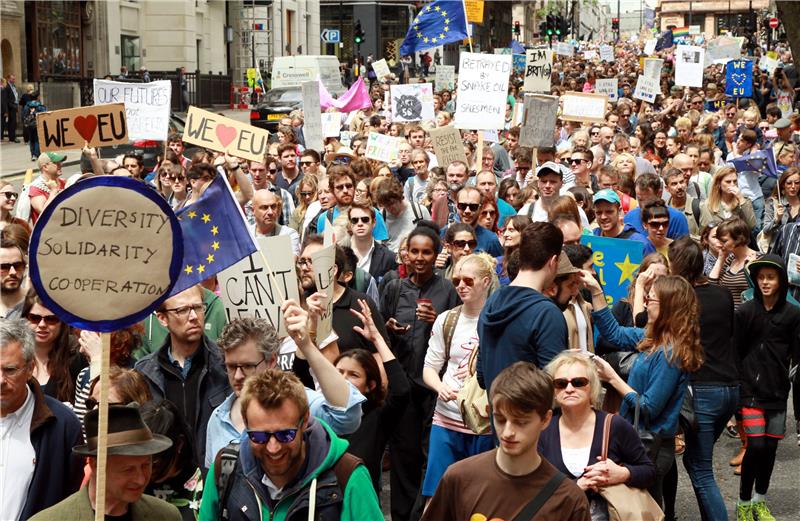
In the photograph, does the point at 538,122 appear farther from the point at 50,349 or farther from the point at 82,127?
the point at 50,349

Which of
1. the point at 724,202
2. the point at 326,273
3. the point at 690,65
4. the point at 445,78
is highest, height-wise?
the point at 690,65

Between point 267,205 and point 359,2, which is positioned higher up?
Answer: point 359,2

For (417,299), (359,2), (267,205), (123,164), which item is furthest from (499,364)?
(359,2)

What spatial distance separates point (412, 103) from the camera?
1938 centimetres

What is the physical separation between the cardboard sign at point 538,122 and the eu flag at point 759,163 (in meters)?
1.94

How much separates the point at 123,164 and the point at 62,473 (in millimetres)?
7688

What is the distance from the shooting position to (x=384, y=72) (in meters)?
26.7

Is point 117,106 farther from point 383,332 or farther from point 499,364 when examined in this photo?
point 499,364

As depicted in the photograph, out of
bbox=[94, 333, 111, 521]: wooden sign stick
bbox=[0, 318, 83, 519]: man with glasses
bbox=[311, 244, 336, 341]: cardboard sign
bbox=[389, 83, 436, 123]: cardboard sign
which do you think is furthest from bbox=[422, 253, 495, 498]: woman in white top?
bbox=[389, 83, 436, 123]: cardboard sign

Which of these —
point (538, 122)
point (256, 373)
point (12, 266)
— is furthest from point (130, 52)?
point (256, 373)

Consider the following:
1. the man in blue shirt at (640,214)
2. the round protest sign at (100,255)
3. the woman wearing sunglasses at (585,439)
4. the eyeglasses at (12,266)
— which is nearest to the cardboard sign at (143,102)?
the man in blue shirt at (640,214)

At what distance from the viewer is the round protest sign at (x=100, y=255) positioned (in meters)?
4.01

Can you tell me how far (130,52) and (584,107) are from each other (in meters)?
37.0

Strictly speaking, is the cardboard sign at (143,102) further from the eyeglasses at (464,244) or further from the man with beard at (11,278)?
the man with beard at (11,278)
